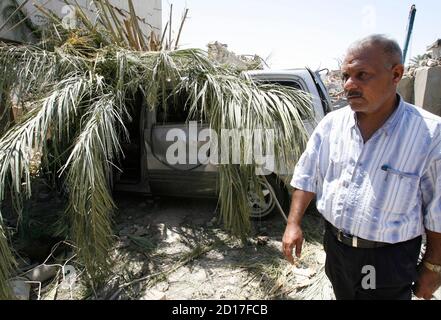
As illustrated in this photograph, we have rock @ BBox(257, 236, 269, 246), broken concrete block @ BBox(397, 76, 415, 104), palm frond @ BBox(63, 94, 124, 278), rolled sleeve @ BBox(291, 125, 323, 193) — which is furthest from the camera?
broken concrete block @ BBox(397, 76, 415, 104)

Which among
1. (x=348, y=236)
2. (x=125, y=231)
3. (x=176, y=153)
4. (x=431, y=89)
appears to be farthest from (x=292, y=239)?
(x=431, y=89)

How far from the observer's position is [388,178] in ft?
4.34

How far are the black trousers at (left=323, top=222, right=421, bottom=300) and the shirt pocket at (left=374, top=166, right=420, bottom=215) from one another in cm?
18

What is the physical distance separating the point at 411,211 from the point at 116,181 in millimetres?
3350

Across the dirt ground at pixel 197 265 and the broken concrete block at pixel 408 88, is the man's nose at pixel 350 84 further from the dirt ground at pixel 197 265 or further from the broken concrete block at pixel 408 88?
the broken concrete block at pixel 408 88

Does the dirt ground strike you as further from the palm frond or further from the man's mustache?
the man's mustache

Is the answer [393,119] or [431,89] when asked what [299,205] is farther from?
[431,89]

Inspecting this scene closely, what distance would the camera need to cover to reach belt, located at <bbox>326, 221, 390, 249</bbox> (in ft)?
4.53

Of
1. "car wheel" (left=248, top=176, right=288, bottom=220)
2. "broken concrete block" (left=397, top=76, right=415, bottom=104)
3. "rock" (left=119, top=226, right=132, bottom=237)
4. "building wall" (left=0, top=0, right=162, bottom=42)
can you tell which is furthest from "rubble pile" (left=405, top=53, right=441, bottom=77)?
"rock" (left=119, top=226, right=132, bottom=237)

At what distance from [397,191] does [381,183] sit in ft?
0.23

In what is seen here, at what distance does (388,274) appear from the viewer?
4.52 ft

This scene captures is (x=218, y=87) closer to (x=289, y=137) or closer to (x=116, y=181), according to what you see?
(x=289, y=137)

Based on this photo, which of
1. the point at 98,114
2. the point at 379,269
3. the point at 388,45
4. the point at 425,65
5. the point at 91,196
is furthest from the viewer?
the point at 425,65
